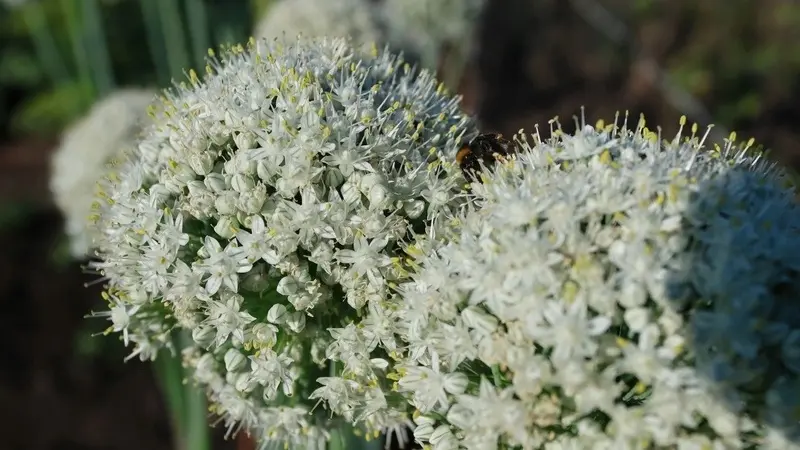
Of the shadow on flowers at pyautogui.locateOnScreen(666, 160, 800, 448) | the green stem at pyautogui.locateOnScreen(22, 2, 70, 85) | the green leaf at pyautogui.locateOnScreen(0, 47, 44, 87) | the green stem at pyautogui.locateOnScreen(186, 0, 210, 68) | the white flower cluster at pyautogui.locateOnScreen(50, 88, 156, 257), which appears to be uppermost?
the green leaf at pyautogui.locateOnScreen(0, 47, 44, 87)

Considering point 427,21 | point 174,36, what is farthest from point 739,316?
point 427,21

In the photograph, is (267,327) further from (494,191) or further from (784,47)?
(784,47)

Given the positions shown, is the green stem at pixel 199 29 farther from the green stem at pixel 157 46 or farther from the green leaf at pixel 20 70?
the green leaf at pixel 20 70

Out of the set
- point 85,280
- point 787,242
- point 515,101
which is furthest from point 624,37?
point 787,242

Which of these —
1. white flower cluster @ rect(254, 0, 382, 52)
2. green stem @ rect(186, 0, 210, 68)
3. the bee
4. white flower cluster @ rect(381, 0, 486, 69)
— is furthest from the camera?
white flower cluster @ rect(381, 0, 486, 69)

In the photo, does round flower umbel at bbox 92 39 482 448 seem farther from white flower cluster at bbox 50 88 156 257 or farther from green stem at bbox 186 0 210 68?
white flower cluster at bbox 50 88 156 257

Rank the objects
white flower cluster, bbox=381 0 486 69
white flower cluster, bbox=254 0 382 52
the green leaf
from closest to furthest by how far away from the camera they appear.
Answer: white flower cluster, bbox=254 0 382 52
white flower cluster, bbox=381 0 486 69
the green leaf

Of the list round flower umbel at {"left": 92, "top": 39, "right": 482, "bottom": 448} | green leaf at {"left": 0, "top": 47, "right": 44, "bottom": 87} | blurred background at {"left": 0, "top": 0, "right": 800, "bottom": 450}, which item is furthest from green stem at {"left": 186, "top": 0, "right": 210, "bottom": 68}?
green leaf at {"left": 0, "top": 47, "right": 44, "bottom": 87}

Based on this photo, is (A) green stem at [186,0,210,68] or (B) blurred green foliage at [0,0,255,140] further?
(B) blurred green foliage at [0,0,255,140]
